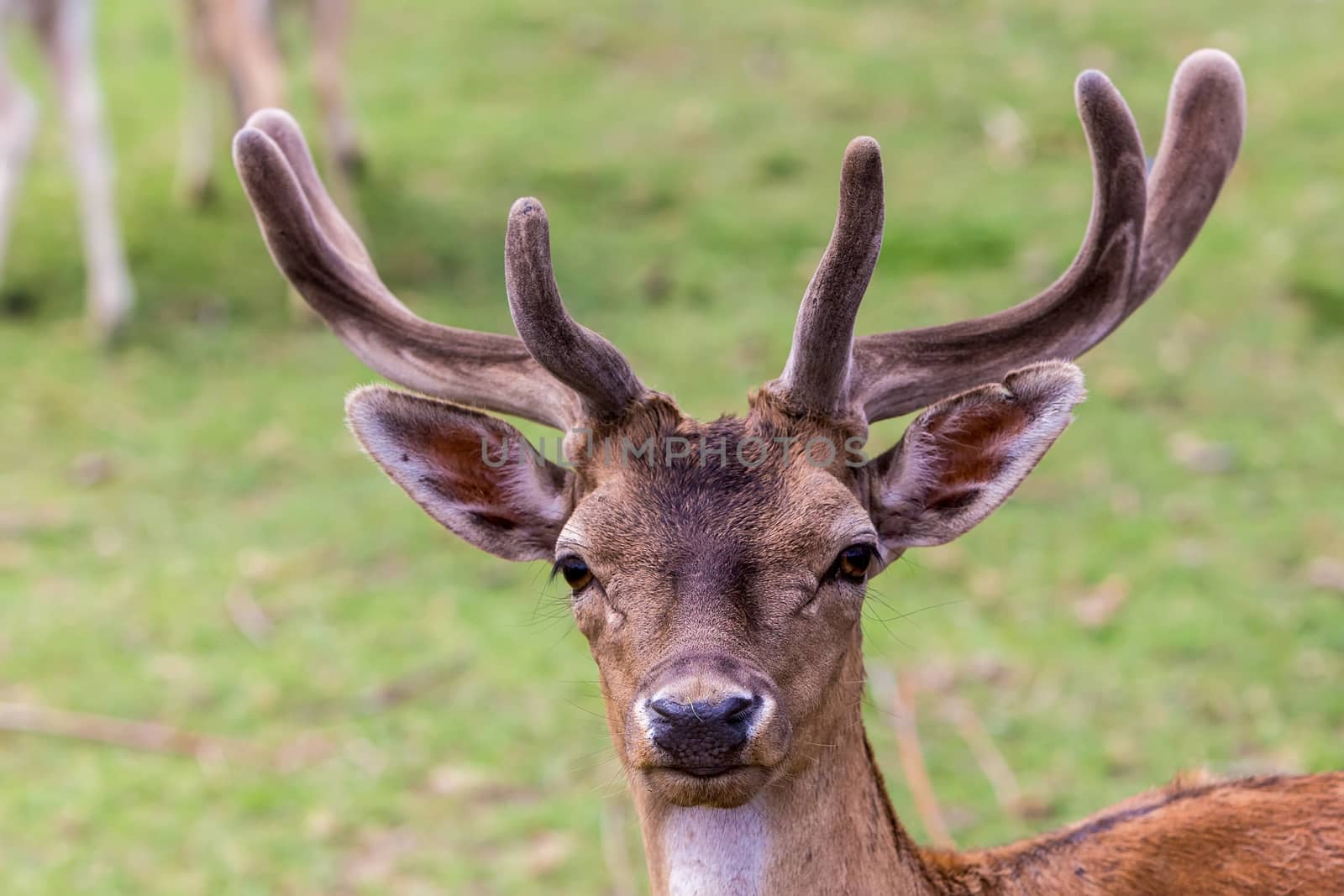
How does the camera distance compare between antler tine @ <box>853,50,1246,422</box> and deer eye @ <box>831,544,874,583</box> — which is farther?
antler tine @ <box>853,50,1246,422</box>

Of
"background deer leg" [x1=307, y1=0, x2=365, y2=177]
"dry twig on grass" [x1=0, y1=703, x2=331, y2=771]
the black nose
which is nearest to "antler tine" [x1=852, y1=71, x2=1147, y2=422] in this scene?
the black nose

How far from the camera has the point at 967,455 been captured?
3186mm

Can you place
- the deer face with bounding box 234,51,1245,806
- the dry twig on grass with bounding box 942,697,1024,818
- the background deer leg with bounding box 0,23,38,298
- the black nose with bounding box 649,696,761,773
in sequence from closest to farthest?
1. the black nose with bounding box 649,696,761,773
2. the deer face with bounding box 234,51,1245,806
3. the dry twig on grass with bounding box 942,697,1024,818
4. the background deer leg with bounding box 0,23,38,298

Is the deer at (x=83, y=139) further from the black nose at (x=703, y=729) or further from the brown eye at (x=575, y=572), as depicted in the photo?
the black nose at (x=703, y=729)

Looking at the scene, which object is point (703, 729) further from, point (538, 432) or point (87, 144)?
point (87, 144)

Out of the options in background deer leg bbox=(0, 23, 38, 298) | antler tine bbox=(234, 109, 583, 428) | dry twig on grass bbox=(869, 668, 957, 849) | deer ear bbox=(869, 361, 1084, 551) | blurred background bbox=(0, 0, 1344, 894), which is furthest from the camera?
background deer leg bbox=(0, 23, 38, 298)

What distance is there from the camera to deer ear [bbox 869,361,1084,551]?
3.02 metres

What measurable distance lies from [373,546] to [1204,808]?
4971mm

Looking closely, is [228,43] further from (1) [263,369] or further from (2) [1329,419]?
(2) [1329,419]

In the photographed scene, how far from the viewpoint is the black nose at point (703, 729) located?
2572 mm

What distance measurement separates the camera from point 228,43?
35.0ft

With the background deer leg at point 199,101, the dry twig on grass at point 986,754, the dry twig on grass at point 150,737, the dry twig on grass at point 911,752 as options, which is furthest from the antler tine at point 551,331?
the background deer leg at point 199,101

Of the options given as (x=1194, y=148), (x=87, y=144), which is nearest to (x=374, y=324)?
(x=1194, y=148)

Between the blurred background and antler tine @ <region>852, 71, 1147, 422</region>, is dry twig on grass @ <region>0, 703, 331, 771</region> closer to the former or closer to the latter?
the blurred background
